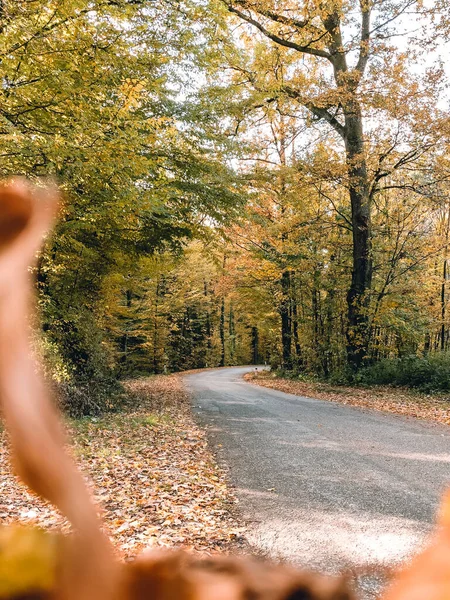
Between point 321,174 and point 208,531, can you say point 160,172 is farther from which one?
point 208,531

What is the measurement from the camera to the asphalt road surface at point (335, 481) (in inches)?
145

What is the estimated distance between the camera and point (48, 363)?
8.61 m

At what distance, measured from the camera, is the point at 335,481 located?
529 centimetres

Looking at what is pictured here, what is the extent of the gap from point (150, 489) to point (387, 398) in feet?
29.4

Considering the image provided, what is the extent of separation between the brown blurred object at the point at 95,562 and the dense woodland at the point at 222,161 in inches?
241

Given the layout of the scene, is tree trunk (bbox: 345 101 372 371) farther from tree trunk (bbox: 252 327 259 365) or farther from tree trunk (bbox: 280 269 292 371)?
tree trunk (bbox: 252 327 259 365)

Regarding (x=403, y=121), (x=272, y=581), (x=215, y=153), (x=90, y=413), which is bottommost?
(x=90, y=413)

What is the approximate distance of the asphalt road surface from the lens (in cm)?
368

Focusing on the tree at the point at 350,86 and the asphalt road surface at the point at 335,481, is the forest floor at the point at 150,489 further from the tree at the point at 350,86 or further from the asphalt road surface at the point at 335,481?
the tree at the point at 350,86

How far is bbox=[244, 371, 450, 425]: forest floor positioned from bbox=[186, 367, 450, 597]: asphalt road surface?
819 millimetres

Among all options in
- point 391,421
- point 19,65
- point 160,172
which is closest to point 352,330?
point 391,421

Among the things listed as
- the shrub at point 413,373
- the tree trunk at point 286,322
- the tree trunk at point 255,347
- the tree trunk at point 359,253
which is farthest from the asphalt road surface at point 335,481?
the tree trunk at point 255,347

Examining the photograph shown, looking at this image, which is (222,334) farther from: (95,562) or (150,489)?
(95,562)

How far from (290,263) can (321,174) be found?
→ 217 inches
